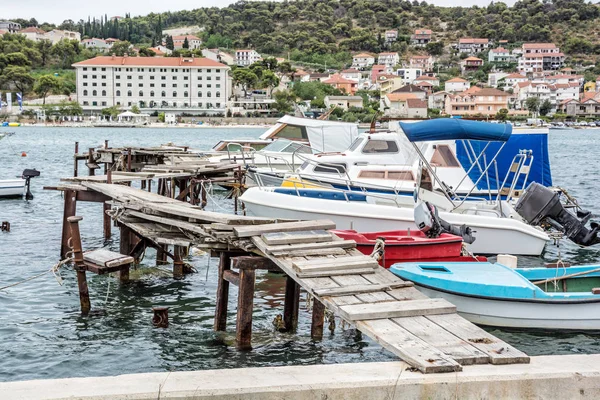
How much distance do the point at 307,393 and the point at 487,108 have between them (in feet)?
543

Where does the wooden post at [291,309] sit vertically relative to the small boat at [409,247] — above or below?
below

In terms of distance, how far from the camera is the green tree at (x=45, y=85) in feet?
551

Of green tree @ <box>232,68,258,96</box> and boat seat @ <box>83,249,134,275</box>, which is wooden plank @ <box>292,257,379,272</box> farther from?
green tree @ <box>232,68,258,96</box>

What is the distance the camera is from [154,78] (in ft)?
579

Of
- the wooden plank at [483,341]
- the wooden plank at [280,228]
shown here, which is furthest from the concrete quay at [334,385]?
the wooden plank at [280,228]

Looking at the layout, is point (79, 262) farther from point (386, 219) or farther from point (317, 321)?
point (386, 219)

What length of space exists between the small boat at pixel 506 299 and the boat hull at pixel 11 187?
24795mm

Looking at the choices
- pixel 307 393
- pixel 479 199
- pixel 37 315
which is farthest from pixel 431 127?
pixel 307 393

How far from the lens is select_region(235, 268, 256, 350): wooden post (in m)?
11.1

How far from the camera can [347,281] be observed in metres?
9.58

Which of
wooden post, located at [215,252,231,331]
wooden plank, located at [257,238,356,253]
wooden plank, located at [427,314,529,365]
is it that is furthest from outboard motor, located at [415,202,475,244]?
wooden plank, located at [427,314,529,365]

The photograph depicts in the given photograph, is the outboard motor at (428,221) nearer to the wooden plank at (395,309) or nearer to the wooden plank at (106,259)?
the wooden plank at (106,259)

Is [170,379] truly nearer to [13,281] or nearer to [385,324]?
[385,324]

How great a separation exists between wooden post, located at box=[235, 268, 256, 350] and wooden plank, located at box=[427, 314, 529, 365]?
139 inches
